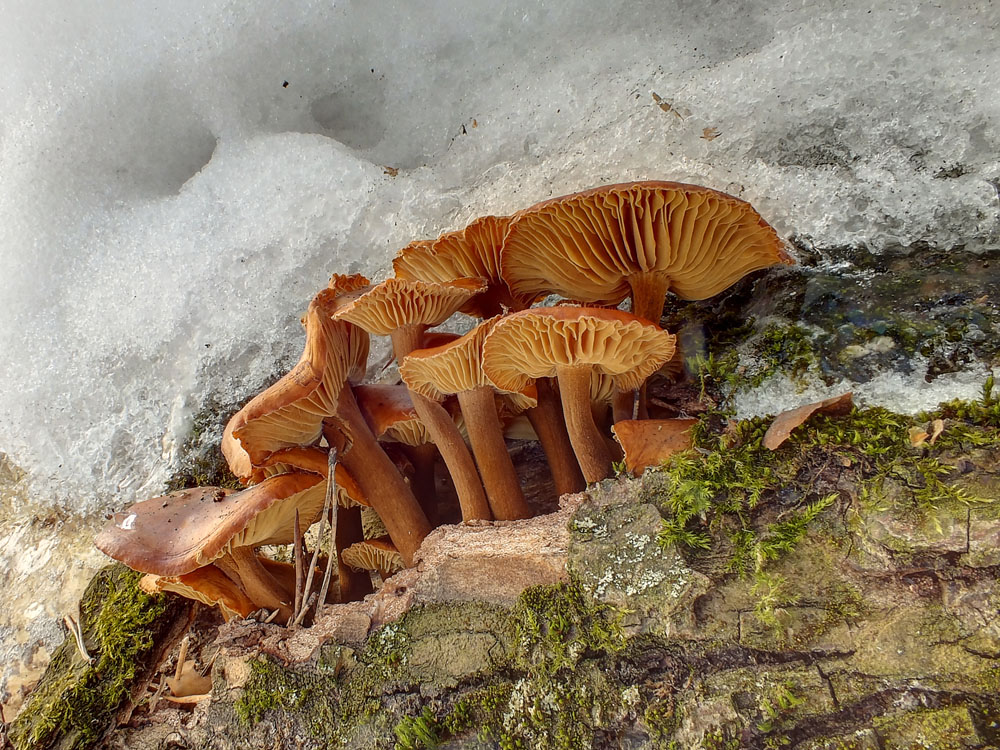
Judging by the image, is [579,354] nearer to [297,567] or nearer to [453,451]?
[453,451]

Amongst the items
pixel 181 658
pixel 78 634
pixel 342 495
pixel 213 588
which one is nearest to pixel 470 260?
pixel 342 495

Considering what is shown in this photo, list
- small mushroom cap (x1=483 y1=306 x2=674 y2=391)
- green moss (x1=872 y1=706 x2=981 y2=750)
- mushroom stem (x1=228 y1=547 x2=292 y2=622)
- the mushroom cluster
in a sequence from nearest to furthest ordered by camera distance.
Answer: green moss (x1=872 y1=706 x2=981 y2=750) < small mushroom cap (x1=483 y1=306 x2=674 y2=391) < the mushroom cluster < mushroom stem (x1=228 y1=547 x2=292 y2=622)

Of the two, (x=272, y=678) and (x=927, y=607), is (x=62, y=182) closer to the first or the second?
(x=272, y=678)

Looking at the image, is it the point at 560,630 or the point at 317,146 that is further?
the point at 317,146

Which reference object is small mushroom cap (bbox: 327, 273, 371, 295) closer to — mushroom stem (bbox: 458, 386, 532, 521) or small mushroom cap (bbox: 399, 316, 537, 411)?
small mushroom cap (bbox: 399, 316, 537, 411)

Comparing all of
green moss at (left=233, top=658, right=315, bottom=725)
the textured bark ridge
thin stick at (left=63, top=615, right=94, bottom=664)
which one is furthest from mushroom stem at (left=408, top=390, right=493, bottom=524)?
thin stick at (left=63, top=615, right=94, bottom=664)

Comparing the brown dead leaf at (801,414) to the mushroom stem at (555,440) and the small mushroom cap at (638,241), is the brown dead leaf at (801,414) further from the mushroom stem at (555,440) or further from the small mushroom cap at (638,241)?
the mushroom stem at (555,440)
